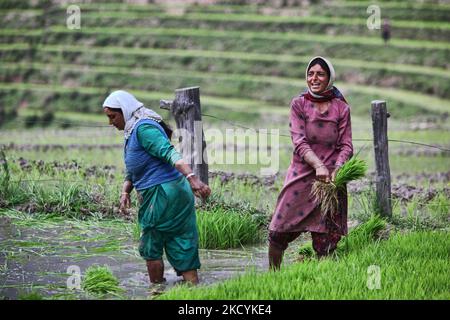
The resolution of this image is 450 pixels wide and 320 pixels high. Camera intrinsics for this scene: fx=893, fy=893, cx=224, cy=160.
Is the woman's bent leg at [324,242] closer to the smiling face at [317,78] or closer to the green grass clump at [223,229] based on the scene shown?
the smiling face at [317,78]

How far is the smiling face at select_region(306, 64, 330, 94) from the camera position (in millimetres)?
5160

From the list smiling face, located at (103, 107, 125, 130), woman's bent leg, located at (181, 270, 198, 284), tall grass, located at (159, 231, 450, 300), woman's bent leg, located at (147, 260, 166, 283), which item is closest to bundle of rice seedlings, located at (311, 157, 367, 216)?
tall grass, located at (159, 231, 450, 300)

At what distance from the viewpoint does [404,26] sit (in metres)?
24.0

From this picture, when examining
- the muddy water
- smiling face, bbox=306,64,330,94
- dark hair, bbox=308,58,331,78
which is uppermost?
dark hair, bbox=308,58,331,78

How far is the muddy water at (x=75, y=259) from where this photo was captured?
17.0ft

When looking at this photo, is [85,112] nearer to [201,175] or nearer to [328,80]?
[201,175]

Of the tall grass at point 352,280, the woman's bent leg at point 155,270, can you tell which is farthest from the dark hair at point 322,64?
the woman's bent leg at point 155,270

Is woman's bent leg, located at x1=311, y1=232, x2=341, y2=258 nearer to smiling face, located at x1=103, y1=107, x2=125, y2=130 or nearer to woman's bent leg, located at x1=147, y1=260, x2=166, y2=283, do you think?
woman's bent leg, located at x1=147, y1=260, x2=166, y2=283

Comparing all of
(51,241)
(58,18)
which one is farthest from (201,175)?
(58,18)

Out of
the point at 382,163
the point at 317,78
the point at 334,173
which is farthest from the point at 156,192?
the point at 382,163

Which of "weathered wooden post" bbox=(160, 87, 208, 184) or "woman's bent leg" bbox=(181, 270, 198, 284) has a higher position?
"weathered wooden post" bbox=(160, 87, 208, 184)

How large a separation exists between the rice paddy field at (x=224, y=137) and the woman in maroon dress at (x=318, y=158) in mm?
217

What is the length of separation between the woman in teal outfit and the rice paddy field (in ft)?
0.69
